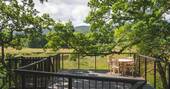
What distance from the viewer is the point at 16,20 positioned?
1730 cm

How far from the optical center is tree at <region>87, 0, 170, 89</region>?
18172 mm

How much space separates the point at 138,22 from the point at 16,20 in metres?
6.14

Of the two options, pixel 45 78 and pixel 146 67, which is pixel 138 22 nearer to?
pixel 146 67

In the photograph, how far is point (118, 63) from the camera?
18.5 metres

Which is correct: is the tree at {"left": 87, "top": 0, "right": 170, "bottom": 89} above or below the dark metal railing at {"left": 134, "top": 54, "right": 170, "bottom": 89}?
above

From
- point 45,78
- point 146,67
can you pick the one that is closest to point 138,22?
point 146,67

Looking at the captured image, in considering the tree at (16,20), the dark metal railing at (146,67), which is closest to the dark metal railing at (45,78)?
the dark metal railing at (146,67)

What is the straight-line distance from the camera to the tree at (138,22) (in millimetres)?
18172

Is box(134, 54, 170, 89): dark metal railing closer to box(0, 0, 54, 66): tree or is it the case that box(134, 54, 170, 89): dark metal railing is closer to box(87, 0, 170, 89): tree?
box(87, 0, 170, 89): tree

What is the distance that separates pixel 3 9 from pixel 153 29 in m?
7.46

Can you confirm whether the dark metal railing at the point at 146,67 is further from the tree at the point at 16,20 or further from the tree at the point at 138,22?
the tree at the point at 16,20

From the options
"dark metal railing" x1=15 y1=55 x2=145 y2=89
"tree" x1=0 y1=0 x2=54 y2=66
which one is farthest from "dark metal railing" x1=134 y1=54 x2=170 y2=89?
"tree" x1=0 y1=0 x2=54 y2=66

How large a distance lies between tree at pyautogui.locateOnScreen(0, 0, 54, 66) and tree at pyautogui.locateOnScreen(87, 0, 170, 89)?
4.79 metres

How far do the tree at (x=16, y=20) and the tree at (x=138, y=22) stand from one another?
15.7 ft
